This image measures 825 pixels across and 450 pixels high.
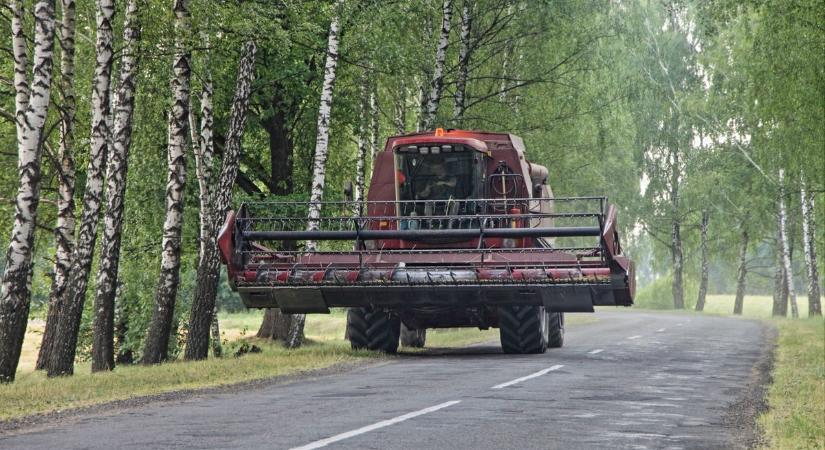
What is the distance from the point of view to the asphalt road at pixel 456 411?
30.9ft

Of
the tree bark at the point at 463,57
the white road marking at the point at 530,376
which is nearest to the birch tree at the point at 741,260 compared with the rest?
the tree bark at the point at 463,57

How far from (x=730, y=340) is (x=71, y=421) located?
824 inches

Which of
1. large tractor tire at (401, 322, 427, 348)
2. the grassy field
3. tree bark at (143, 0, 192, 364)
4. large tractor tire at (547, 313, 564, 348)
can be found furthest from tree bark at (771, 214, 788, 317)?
tree bark at (143, 0, 192, 364)

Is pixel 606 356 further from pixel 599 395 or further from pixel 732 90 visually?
pixel 732 90

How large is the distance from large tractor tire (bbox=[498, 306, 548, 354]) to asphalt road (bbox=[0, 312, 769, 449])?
1.78 feet

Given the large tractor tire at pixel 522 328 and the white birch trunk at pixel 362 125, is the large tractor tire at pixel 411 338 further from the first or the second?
the white birch trunk at pixel 362 125

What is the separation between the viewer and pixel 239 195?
88.1 ft

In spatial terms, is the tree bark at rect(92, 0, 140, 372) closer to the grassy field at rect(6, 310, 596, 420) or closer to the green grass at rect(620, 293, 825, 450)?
the grassy field at rect(6, 310, 596, 420)

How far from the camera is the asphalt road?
9430 mm

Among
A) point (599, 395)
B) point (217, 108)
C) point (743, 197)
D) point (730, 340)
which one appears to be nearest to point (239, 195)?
point (217, 108)

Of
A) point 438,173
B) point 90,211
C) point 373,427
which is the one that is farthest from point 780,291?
point 373,427

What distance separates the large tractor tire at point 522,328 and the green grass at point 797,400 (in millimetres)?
4093

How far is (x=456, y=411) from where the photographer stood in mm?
11586

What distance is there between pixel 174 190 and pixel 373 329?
441 centimetres
